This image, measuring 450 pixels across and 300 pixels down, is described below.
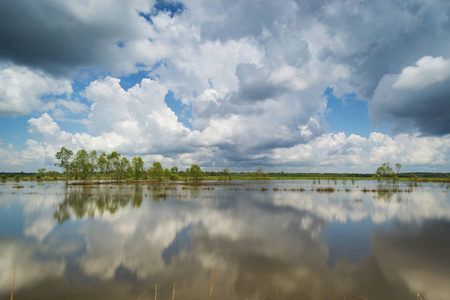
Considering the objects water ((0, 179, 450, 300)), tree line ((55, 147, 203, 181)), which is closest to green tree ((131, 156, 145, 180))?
tree line ((55, 147, 203, 181))

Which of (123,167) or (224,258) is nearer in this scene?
(224,258)

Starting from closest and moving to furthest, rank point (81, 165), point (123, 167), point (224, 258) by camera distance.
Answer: point (224, 258)
point (81, 165)
point (123, 167)

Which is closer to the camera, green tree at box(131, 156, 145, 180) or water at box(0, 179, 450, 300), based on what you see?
water at box(0, 179, 450, 300)

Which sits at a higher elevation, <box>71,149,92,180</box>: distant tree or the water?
<box>71,149,92,180</box>: distant tree

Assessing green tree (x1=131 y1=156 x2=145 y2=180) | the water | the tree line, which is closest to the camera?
the water

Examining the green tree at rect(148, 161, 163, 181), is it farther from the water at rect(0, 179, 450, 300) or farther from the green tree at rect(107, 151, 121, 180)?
Result: the water at rect(0, 179, 450, 300)

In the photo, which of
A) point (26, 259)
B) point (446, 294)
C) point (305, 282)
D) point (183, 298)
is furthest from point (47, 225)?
point (446, 294)

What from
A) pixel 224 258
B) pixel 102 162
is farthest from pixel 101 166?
pixel 224 258

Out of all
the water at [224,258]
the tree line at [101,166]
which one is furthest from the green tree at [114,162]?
the water at [224,258]

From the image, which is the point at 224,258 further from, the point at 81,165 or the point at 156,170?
the point at 156,170

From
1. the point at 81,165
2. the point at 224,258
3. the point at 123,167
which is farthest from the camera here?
the point at 123,167

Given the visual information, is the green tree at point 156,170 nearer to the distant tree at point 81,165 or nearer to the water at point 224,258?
the distant tree at point 81,165

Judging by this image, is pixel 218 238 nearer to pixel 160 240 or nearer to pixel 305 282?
pixel 160 240

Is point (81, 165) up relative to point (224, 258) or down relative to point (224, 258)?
up
